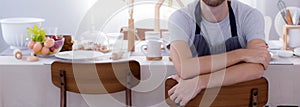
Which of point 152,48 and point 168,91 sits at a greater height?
point 152,48

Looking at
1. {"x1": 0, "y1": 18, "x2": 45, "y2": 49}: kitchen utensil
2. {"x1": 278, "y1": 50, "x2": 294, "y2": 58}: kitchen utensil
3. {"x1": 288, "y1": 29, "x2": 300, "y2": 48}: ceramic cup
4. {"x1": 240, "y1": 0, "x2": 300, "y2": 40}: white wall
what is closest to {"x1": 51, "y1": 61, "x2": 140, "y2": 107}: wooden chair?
{"x1": 0, "y1": 18, "x2": 45, "y2": 49}: kitchen utensil

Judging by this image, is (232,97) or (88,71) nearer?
(232,97)

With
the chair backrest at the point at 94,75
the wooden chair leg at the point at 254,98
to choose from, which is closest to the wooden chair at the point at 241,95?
the wooden chair leg at the point at 254,98

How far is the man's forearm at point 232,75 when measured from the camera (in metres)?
1.19

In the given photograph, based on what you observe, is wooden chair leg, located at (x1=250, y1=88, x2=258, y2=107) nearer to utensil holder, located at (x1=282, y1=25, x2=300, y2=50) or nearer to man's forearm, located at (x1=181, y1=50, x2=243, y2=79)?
man's forearm, located at (x1=181, y1=50, x2=243, y2=79)

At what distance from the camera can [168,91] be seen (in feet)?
3.85

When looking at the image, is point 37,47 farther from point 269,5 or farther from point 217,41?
point 269,5

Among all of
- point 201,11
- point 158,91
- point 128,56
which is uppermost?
point 201,11

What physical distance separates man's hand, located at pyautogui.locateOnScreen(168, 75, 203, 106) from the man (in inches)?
0.6

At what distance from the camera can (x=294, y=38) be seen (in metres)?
1.74

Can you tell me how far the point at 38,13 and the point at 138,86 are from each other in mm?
1617

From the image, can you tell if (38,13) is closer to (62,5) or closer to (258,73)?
(62,5)

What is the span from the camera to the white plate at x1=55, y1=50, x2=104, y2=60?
1.61m

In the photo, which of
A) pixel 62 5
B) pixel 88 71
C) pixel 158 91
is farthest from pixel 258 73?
pixel 62 5
